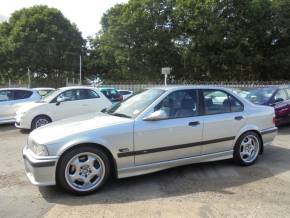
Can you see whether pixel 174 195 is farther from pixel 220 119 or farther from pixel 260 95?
pixel 260 95

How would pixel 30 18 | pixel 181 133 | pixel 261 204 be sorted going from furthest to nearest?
pixel 30 18 < pixel 181 133 < pixel 261 204

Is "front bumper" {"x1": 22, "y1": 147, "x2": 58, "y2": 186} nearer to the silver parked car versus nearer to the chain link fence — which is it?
the silver parked car

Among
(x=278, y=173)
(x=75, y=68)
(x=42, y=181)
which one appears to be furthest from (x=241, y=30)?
(x=42, y=181)

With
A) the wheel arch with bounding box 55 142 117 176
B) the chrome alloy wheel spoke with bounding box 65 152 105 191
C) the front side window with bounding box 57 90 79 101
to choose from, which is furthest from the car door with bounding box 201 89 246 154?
the front side window with bounding box 57 90 79 101

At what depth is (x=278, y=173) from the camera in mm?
6461

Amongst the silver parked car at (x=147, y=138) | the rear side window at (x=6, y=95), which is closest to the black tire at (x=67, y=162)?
the silver parked car at (x=147, y=138)

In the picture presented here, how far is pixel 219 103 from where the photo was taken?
6.73m

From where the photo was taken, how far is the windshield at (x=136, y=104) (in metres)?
6.07

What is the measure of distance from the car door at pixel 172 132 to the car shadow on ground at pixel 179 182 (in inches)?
15.8

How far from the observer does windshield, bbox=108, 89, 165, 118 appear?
607 cm

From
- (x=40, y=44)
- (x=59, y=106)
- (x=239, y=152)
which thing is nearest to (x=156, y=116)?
(x=239, y=152)

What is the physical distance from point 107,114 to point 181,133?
1.33 meters

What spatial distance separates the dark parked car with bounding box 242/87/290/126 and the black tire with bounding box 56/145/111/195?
729cm

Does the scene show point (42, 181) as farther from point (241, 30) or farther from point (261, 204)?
point (241, 30)
